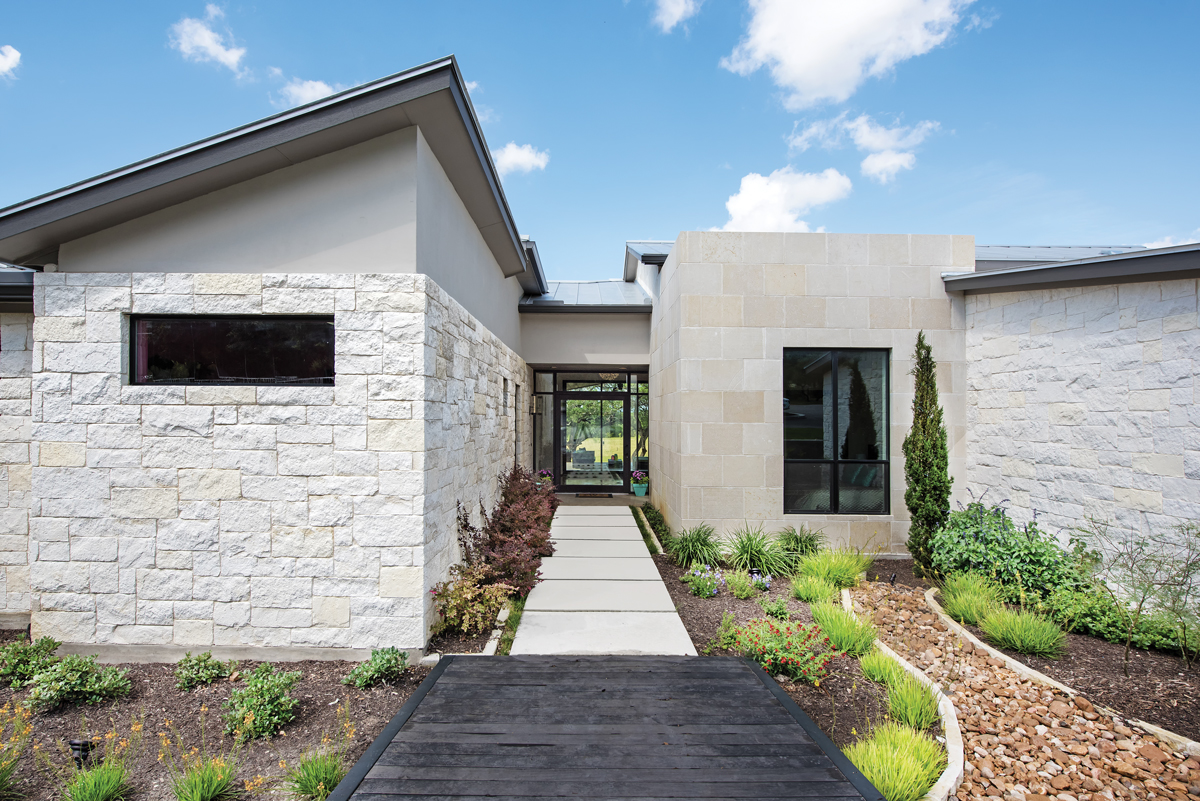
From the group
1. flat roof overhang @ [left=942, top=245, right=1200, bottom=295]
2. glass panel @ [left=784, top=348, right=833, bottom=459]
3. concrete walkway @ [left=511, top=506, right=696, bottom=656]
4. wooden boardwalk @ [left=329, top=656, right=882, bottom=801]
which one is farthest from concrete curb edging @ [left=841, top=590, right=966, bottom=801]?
flat roof overhang @ [left=942, top=245, right=1200, bottom=295]

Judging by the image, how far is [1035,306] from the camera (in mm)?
5594

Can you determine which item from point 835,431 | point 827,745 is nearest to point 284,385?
point 827,745

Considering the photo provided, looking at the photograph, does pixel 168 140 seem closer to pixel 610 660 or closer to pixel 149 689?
pixel 149 689

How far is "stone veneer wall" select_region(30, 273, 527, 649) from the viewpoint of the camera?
3736mm

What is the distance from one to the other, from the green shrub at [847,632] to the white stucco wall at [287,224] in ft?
16.5

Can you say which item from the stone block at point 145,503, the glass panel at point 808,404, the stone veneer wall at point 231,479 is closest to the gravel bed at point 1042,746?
the glass panel at point 808,404

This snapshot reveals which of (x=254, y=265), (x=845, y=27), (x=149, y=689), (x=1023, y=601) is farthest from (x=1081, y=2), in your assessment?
(x=149, y=689)

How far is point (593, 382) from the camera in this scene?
37.7ft

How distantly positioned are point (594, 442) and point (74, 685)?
911 centimetres

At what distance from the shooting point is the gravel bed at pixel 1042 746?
99.6 inches

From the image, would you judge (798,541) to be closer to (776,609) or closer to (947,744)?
(776,609)

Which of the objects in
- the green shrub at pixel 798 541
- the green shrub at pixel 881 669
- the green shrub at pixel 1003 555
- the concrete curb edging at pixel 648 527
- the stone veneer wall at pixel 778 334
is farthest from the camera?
the concrete curb edging at pixel 648 527

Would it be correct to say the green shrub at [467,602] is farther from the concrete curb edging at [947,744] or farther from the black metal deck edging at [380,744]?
the concrete curb edging at [947,744]

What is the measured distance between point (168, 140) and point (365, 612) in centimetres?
420
